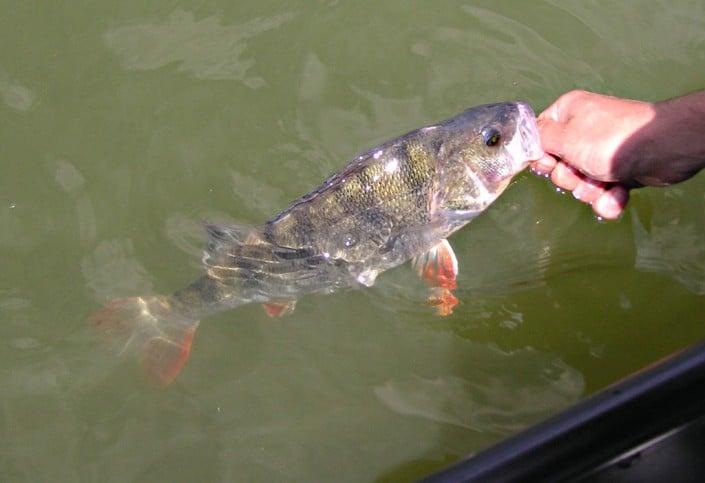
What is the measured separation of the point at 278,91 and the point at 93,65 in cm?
126

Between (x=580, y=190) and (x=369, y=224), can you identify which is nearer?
(x=369, y=224)

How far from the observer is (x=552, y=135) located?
3635 mm

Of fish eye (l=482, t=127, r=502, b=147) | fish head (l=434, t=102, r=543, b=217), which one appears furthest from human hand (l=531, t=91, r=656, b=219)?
fish eye (l=482, t=127, r=502, b=147)

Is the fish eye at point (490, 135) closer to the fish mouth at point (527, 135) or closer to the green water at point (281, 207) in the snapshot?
the fish mouth at point (527, 135)

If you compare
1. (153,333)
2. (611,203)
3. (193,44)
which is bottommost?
(153,333)

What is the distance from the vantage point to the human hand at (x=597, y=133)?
137 inches

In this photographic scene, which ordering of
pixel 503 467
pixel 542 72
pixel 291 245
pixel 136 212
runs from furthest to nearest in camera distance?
pixel 542 72, pixel 136 212, pixel 291 245, pixel 503 467

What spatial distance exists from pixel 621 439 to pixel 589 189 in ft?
5.70

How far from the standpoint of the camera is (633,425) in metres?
2.63

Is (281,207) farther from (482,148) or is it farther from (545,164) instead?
(545,164)

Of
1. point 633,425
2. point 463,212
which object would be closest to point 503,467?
point 633,425

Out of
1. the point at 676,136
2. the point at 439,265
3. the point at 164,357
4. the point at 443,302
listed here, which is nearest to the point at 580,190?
the point at 676,136

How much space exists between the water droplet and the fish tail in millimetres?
1007

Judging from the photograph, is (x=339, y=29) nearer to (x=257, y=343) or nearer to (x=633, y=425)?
(x=257, y=343)
